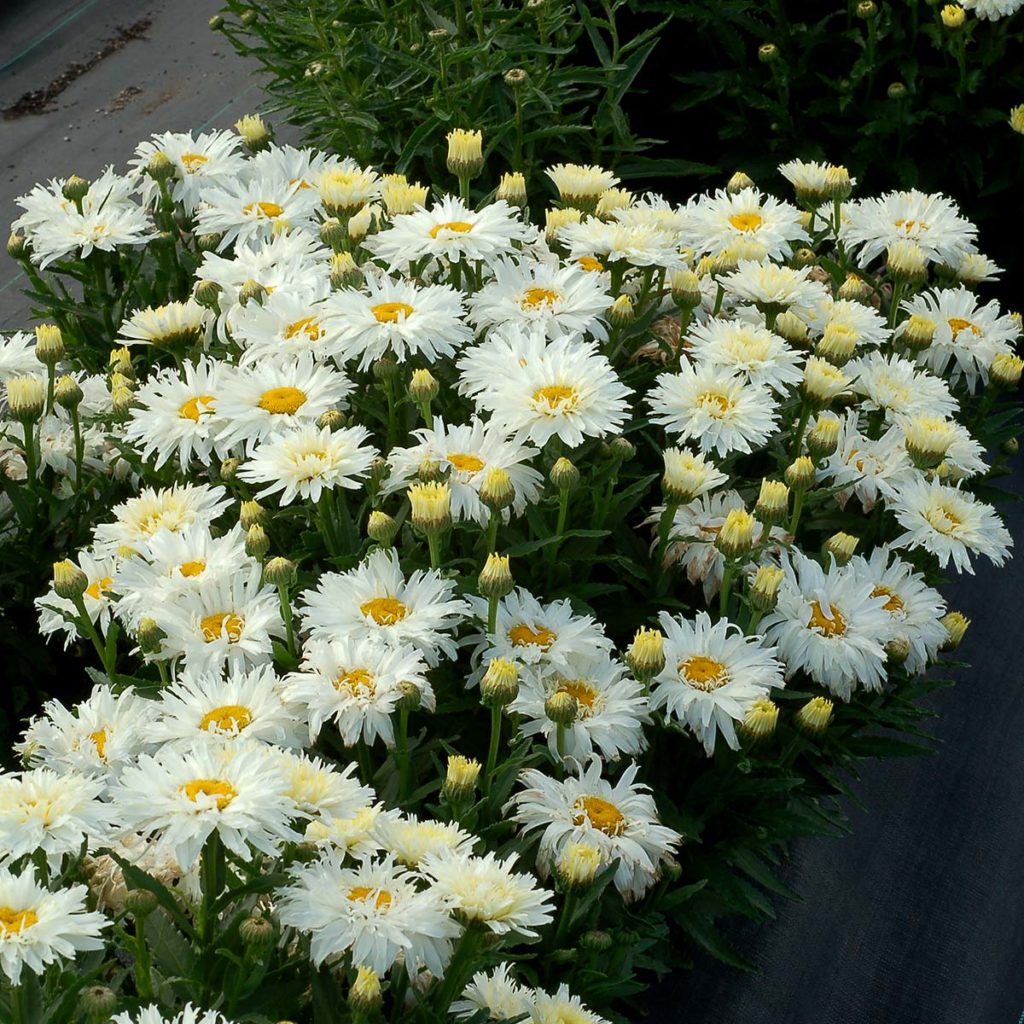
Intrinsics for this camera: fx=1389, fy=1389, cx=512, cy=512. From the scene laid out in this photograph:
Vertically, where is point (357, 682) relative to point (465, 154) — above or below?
below

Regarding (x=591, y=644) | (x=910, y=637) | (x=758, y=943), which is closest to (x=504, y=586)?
(x=591, y=644)

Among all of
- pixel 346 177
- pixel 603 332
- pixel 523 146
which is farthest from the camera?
pixel 523 146

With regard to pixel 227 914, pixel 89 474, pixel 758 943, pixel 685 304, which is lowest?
pixel 758 943

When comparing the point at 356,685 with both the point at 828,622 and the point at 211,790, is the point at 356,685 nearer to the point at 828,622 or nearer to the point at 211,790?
the point at 211,790

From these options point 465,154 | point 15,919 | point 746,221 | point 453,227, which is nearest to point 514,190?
point 465,154

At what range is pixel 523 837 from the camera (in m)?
1.68

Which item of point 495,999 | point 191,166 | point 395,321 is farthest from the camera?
point 191,166

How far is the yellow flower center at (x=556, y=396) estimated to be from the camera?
6.01 feet

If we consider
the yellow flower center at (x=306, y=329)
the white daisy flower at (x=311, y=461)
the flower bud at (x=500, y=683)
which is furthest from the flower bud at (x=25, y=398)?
the flower bud at (x=500, y=683)

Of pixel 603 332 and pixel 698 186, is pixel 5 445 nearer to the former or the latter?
pixel 603 332

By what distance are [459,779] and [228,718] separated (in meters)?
0.28

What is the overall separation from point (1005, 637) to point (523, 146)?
156cm

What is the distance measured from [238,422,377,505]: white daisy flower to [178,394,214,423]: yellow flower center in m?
0.21

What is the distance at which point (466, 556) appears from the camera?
6.54ft
